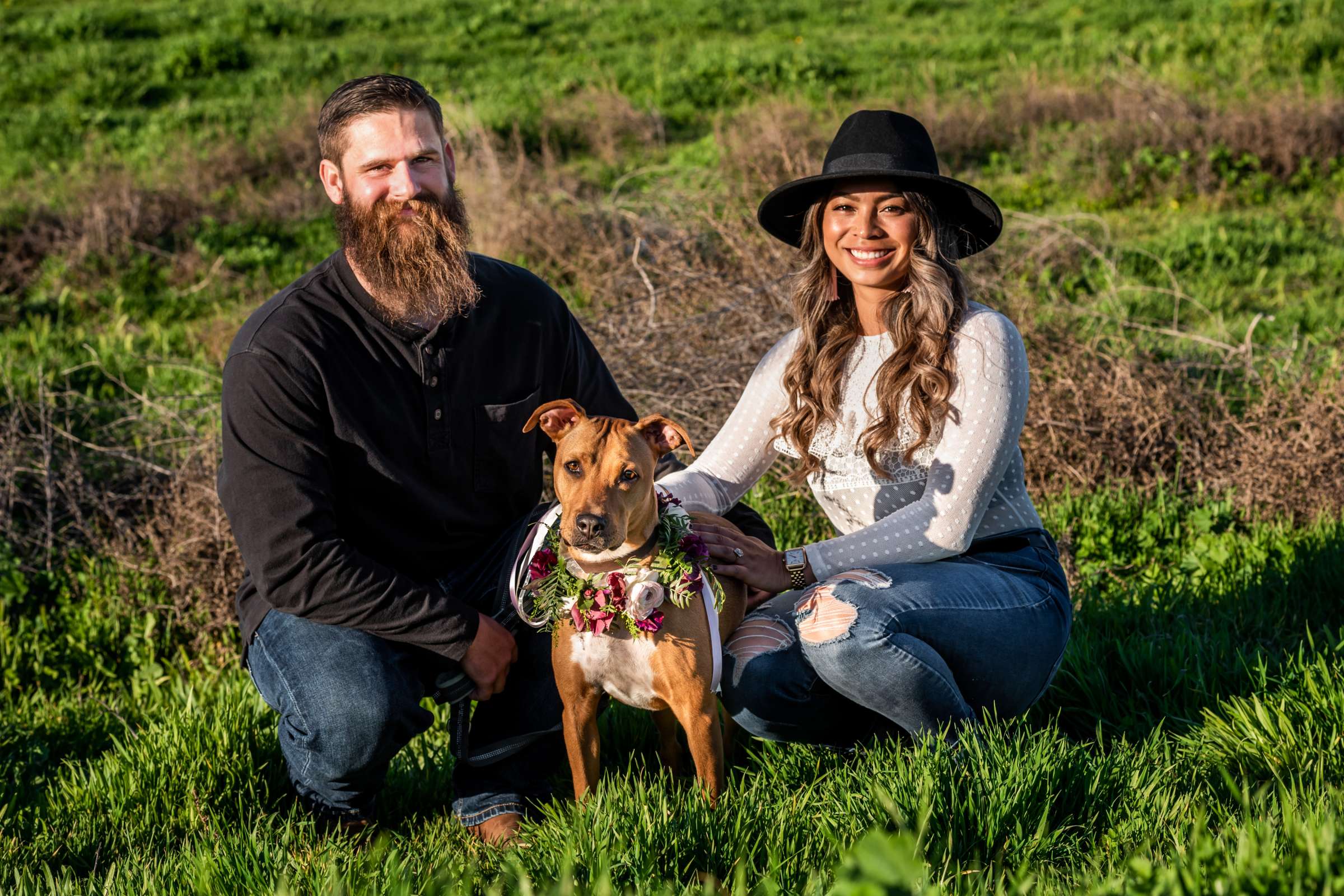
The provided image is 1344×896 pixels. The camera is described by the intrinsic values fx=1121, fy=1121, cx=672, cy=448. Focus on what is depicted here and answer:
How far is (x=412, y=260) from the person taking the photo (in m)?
3.68

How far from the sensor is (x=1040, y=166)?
964 cm

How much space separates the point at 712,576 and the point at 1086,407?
2883 mm

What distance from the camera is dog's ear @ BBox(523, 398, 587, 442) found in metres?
3.29

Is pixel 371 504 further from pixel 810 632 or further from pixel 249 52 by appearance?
pixel 249 52

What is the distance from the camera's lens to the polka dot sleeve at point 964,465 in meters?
3.38

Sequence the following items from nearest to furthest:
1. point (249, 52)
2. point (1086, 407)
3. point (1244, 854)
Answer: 1. point (1244, 854)
2. point (1086, 407)
3. point (249, 52)

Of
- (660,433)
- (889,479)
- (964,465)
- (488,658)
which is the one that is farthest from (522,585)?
(964,465)

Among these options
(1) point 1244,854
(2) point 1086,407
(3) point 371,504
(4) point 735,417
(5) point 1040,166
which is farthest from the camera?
(5) point 1040,166

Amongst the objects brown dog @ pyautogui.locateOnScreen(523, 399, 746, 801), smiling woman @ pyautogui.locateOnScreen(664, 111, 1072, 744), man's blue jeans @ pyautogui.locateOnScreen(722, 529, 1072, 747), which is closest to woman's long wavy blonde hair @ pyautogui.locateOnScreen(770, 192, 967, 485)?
smiling woman @ pyautogui.locateOnScreen(664, 111, 1072, 744)

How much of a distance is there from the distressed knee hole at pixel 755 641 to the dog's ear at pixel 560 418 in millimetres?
827

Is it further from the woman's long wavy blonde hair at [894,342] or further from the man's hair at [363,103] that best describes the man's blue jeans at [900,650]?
the man's hair at [363,103]

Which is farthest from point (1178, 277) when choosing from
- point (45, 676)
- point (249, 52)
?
point (249, 52)

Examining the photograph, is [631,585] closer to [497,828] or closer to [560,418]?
[560,418]

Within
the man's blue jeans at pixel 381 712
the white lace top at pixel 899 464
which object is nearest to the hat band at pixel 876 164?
the white lace top at pixel 899 464
